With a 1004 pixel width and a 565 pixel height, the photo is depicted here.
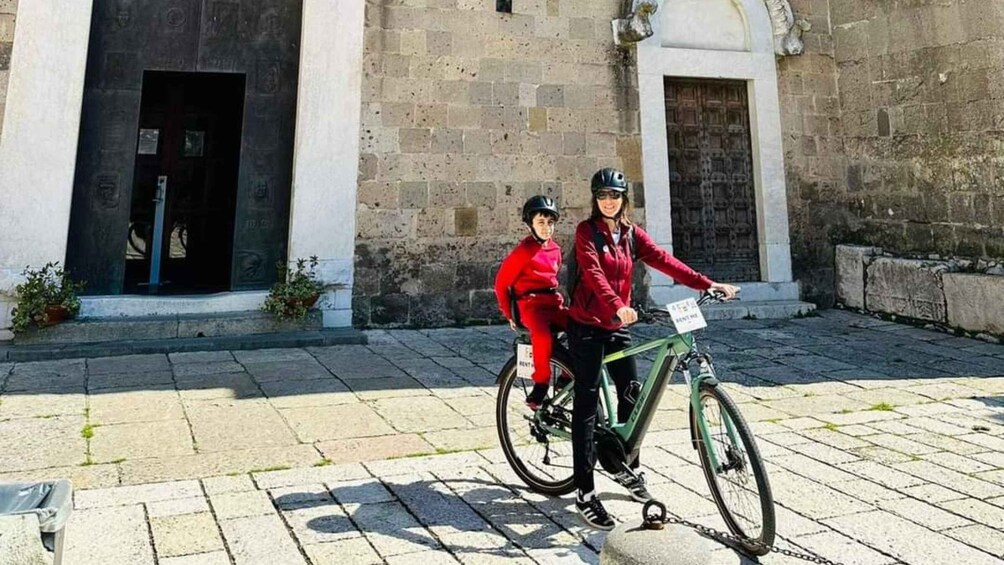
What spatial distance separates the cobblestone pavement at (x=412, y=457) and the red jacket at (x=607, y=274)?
0.96m

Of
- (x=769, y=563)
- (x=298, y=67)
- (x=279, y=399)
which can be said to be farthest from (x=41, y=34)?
(x=769, y=563)

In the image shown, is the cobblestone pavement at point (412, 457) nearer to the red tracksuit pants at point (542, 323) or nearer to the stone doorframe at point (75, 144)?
the red tracksuit pants at point (542, 323)

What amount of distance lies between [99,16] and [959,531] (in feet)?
28.8

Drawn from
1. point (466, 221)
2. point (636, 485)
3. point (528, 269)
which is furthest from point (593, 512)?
point (466, 221)

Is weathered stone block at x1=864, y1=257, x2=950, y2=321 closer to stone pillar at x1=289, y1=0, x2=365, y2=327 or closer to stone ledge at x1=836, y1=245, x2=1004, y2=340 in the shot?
stone ledge at x1=836, y1=245, x2=1004, y2=340

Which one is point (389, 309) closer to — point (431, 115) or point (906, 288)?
point (431, 115)

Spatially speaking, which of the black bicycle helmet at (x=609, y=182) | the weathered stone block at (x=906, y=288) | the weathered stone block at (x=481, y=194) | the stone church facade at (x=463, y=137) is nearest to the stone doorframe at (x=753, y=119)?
the stone church facade at (x=463, y=137)

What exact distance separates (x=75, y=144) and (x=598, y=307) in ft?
20.9

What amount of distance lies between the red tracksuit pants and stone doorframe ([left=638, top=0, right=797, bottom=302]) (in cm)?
539

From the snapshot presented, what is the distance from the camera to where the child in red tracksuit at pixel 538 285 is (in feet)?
10.5

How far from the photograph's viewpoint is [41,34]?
6.64m

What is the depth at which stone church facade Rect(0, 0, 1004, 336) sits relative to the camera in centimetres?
713

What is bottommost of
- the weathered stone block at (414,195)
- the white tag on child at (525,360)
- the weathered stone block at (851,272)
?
the white tag on child at (525,360)

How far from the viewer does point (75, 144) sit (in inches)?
266
